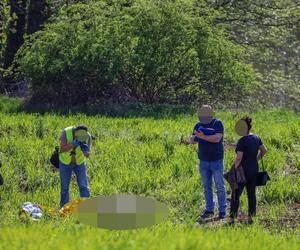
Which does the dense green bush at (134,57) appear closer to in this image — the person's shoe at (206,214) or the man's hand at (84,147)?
the man's hand at (84,147)

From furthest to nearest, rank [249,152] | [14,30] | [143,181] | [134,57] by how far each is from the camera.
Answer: [14,30] < [134,57] < [143,181] < [249,152]

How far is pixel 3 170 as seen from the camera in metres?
13.5

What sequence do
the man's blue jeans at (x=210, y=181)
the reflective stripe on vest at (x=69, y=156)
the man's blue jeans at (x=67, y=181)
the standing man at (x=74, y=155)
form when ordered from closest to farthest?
the man's blue jeans at (x=210, y=181) < the standing man at (x=74, y=155) < the reflective stripe on vest at (x=69, y=156) < the man's blue jeans at (x=67, y=181)

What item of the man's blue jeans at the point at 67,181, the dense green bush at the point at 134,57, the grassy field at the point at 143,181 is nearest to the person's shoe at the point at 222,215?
the grassy field at the point at 143,181

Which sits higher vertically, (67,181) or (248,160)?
(248,160)

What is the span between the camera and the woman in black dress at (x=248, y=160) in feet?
35.5

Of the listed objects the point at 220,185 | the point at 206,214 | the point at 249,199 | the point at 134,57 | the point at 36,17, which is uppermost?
the point at 36,17

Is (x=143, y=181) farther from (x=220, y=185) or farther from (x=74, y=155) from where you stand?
(x=220, y=185)

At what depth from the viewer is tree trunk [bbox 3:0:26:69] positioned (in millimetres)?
27250

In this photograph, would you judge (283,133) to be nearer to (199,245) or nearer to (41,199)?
(41,199)

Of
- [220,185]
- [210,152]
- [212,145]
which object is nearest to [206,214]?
[220,185]

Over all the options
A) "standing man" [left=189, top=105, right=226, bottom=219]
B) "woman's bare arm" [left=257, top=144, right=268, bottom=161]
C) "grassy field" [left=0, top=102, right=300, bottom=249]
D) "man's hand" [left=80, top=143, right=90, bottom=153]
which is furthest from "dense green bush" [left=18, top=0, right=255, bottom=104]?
"woman's bare arm" [left=257, top=144, right=268, bottom=161]

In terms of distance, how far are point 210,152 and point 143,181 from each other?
76.8 inches

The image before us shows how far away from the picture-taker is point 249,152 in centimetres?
1087
